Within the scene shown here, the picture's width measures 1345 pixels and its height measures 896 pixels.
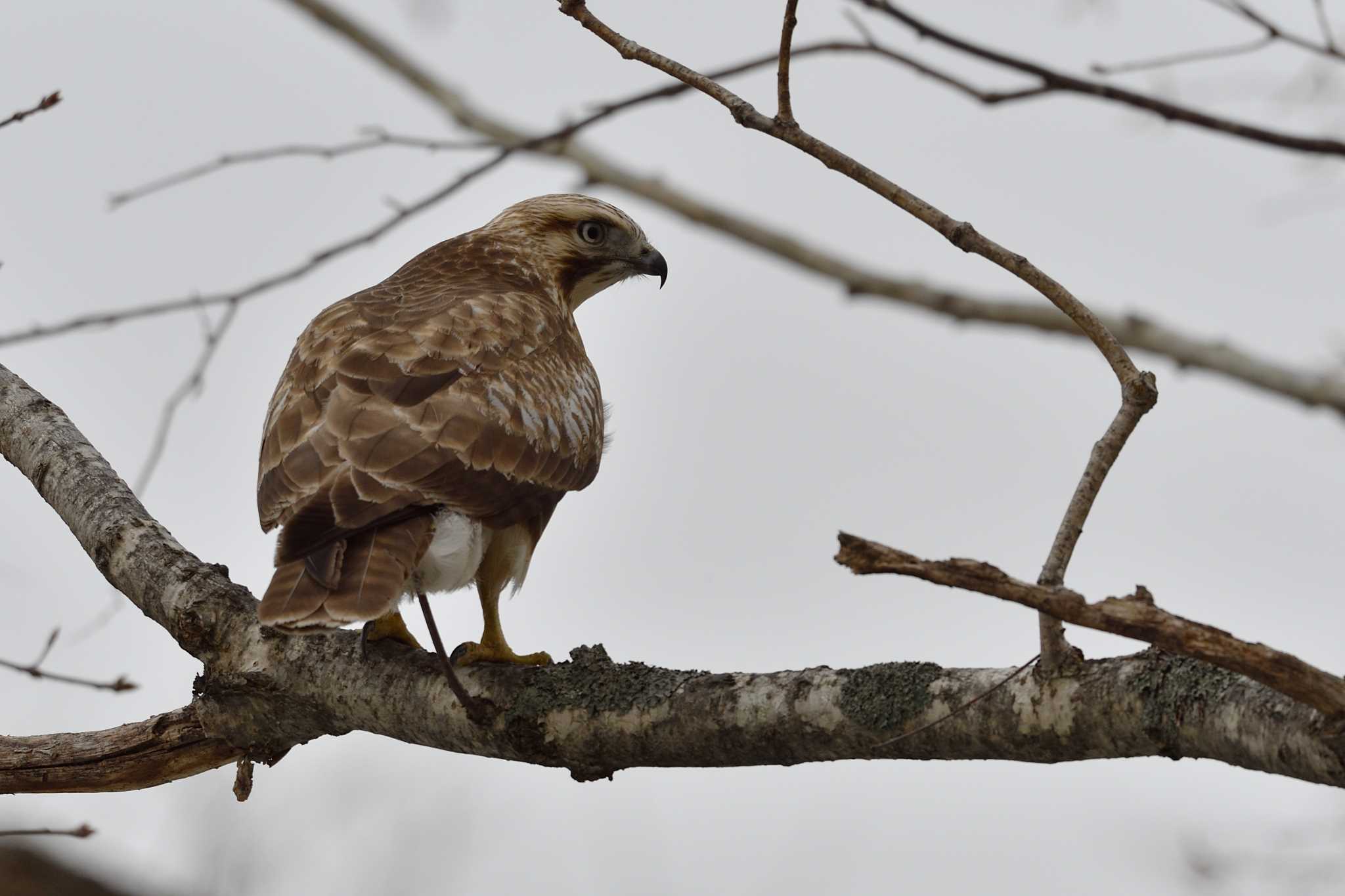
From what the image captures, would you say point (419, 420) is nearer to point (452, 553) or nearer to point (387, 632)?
point (452, 553)

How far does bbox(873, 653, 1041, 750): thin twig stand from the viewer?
325 cm

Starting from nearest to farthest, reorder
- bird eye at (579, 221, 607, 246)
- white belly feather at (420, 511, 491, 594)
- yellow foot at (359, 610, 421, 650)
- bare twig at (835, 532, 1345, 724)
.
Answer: bare twig at (835, 532, 1345, 724) → yellow foot at (359, 610, 421, 650) → white belly feather at (420, 511, 491, 594) → bird eye at (579, 221, 607, 246)

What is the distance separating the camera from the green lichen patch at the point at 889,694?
3383mm

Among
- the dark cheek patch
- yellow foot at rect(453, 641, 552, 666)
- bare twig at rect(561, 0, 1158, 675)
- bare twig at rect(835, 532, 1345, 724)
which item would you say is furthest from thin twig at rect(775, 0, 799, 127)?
the dark cheek patch

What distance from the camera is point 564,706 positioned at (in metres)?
3.90

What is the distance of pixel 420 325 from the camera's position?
17.4 feet

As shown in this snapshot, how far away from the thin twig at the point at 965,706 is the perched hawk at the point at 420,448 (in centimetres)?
142

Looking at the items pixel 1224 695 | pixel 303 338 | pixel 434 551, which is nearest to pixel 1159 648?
pixel 1224 695

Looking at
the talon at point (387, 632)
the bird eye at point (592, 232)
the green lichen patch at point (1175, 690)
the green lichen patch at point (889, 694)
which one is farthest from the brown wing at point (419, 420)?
the green lichen patch at point (1175, 690)

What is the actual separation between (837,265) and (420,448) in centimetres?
256

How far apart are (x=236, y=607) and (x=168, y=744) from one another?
0.47 meters

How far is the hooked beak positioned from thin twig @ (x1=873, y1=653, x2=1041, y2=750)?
4.20 m

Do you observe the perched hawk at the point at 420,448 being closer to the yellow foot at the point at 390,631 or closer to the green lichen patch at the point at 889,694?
the yellow foot at the point at 390,631

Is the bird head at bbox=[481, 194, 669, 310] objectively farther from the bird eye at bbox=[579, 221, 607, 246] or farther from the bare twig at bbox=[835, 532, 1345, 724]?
the bare twig at bbox=[835, 532, 1345, 724]
